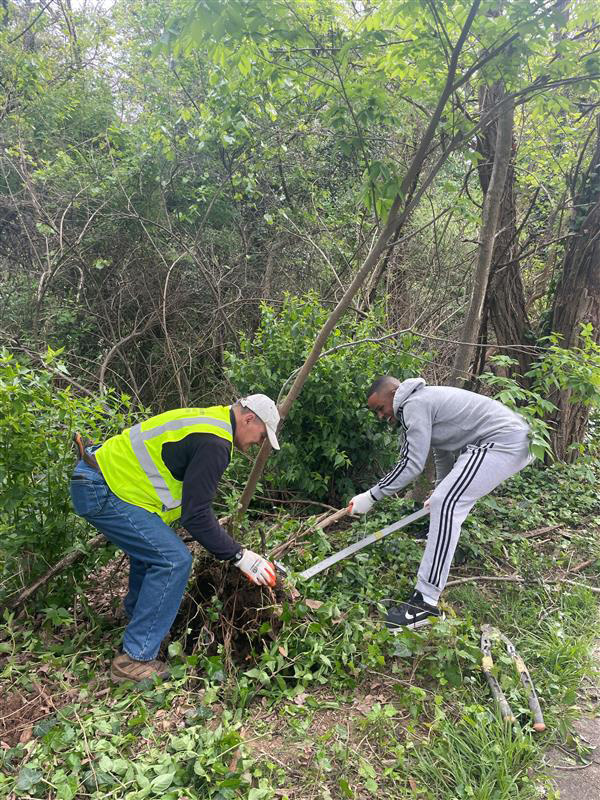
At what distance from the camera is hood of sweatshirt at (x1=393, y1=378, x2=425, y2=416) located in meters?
3.40

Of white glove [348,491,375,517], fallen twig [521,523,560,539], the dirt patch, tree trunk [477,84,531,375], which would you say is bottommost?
the dirt patch

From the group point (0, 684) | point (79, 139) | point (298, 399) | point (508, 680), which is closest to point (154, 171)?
point (79, 139)

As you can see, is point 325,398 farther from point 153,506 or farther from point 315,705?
point 315,705

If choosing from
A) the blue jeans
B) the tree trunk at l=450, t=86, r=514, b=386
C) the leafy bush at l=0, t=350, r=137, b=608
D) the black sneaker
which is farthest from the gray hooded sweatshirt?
the leafy bush at l=0, t=350, r=137, b=608

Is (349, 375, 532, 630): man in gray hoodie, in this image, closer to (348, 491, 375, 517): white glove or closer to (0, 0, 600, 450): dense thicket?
(348, 491, 375, 517): white glove

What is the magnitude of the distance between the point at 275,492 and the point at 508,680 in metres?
2.59

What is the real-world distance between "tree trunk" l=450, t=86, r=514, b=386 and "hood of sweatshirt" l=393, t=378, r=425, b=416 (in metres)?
1.03

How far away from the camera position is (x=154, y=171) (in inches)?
288

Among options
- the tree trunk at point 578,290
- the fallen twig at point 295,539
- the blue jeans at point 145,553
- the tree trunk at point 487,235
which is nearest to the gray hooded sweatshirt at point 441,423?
the fallen twig at point 295,539

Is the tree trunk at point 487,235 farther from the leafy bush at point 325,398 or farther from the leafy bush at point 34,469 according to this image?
the leafy bush at point 34,469

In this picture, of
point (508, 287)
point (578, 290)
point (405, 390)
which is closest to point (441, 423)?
point (405, 390)

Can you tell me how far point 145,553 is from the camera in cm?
262

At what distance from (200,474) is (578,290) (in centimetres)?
486

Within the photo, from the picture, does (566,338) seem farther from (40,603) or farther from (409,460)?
(40,603)
